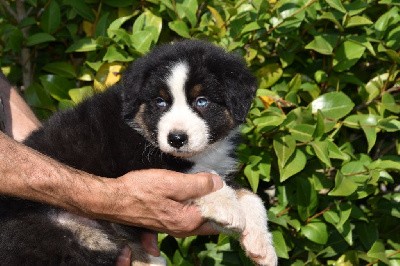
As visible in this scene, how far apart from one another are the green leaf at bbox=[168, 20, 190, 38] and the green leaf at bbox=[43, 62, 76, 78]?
82cm

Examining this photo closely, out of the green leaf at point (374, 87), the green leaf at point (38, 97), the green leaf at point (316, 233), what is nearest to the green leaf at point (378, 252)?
the green leaf at point (316, 233)

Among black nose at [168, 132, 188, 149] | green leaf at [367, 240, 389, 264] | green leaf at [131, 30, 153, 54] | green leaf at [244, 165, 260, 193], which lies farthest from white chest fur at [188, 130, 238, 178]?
green leaf at [367, 240, 389, 264]

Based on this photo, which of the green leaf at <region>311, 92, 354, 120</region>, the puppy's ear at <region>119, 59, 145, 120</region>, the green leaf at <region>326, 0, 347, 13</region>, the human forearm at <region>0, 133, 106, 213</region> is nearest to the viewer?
the human forearm at <region>0, 133, 106, 213</region>

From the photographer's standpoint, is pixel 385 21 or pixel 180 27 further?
pixel 385 21

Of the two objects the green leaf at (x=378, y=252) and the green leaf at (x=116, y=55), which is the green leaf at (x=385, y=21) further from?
the green leaf at (x=116, y=55)

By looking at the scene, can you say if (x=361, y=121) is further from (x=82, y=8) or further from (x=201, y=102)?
(x=82, y=8)

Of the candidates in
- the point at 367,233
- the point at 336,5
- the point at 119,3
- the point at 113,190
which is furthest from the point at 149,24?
the point at 367,233

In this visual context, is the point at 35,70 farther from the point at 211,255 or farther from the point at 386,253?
the point at 386,253

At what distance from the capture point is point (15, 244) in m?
4.03

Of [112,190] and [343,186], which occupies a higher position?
[112,190]

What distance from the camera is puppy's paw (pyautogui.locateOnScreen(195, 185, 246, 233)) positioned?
14.3 ft

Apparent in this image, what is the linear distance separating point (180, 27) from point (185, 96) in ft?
3.00

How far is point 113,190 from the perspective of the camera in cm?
427

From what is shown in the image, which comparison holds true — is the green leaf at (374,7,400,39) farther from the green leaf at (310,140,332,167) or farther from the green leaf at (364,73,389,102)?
the green leaf at (310,140,332,167)
